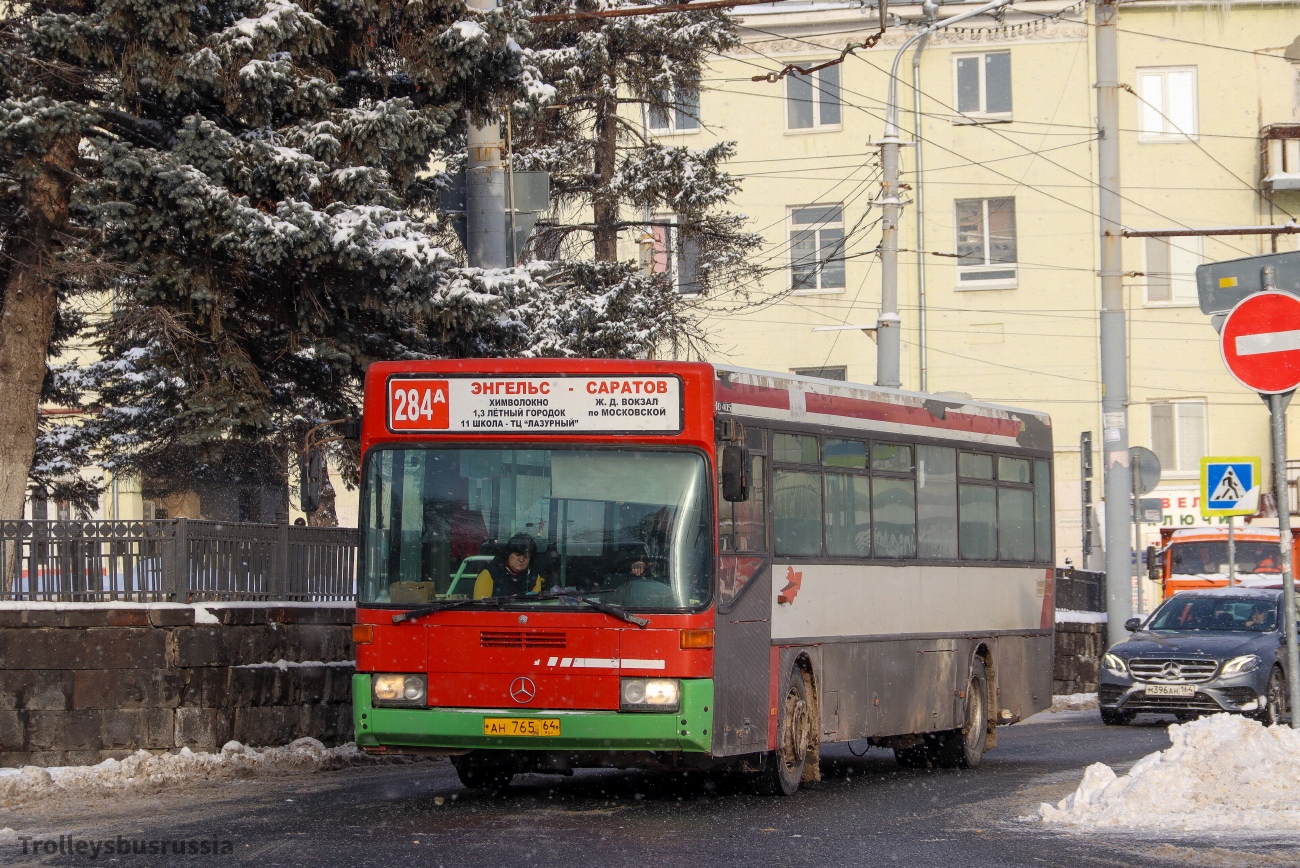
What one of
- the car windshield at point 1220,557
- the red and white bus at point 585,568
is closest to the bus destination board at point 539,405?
the red and white bus at point 585,568

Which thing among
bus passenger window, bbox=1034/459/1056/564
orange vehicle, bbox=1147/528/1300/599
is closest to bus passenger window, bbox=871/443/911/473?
bus passenger window, bbox=1034/459/1056/564

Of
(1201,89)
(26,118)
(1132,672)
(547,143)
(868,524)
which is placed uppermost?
(1201,89)

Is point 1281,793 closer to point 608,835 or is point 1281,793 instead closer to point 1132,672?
point 608,835

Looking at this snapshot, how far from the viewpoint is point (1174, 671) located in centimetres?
2056

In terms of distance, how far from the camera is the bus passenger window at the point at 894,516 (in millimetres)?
14227

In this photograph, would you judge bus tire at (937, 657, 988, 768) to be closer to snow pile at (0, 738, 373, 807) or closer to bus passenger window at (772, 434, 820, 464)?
bus passenger window at (772, 434, 820, 464)

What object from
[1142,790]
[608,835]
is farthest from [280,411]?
[1142,790]

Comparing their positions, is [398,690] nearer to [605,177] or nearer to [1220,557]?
[605,177]

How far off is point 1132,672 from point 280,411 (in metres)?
9.30

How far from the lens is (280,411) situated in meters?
18.1

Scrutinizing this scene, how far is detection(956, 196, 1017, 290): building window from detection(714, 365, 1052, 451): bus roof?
2707 cm

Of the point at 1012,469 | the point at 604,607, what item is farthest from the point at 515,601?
the point at 1012,469

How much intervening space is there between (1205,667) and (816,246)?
25825 millimetres

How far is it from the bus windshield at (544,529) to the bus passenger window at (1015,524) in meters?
5.80
